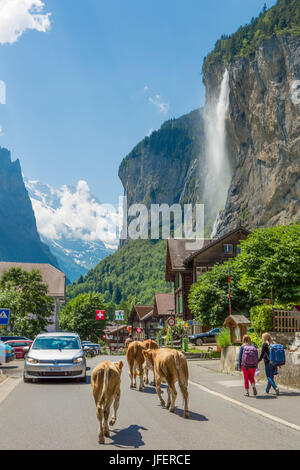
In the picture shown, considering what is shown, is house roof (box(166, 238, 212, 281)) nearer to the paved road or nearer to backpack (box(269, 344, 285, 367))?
backpack (box(269, 344, 285, 367))

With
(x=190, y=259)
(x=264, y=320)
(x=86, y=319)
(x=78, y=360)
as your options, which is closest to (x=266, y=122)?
(x=190, y=259)

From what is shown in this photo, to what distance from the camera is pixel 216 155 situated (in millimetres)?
138375

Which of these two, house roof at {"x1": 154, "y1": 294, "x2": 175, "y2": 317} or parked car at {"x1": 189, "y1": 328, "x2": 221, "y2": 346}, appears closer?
parked car at {"x1": 189, "y1": 328, "x2": 221, "y2": 346}

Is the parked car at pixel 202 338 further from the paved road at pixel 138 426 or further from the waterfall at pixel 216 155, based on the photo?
the waterfall at pixel 216 155

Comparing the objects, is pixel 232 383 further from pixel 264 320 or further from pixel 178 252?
pixel 178 252

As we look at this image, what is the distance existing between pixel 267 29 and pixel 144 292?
99.5 meters

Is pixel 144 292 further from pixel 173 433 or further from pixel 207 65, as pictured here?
pixel 173 433

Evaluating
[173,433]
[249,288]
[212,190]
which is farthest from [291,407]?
[212,190]

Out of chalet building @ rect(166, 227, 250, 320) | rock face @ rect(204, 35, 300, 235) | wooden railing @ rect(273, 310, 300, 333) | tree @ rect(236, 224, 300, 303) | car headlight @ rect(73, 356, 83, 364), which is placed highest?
rock face @ rect(204, 35, 300, 235)

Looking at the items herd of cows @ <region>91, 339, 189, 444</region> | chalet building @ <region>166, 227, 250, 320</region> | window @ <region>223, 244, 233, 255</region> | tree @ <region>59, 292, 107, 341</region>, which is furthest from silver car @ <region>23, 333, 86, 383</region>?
tree @ <region>59, 292, 107, 341</region>

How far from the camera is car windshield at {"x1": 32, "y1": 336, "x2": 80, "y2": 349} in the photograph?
15539 millimetres

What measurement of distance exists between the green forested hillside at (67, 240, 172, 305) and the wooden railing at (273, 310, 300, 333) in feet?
475

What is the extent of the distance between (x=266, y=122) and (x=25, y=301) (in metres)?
57.6
